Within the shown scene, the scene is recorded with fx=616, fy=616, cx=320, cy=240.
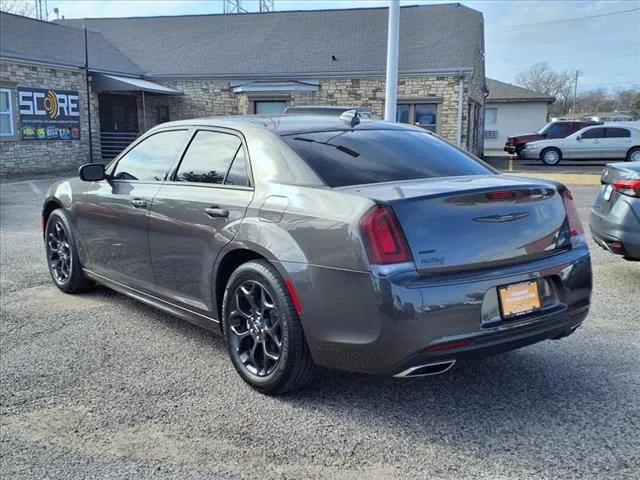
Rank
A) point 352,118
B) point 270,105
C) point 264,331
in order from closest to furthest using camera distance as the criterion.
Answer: point 264,331, point 352,118, point 270,105

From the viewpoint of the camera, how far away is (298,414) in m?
3.32

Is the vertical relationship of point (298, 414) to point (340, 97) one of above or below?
below

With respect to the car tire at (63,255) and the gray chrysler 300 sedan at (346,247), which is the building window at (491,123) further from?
the gray chrysler 300 sedan at (346,247)

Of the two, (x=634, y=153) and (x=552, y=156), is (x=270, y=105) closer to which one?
(x=552, y=156)

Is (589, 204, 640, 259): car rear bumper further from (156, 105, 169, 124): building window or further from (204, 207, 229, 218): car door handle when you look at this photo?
(156, 105, 169, 124): building window

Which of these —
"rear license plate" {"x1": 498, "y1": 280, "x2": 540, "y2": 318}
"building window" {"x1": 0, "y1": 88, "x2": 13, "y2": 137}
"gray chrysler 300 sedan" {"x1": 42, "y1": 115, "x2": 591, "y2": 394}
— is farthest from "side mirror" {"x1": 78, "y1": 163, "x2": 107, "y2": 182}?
"building window" {"x1": 0, "y1": 88, "x2": 13, "y2": 137}

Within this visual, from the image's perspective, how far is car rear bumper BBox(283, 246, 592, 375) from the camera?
2.90 metres

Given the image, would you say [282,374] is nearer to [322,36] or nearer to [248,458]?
[248,458]

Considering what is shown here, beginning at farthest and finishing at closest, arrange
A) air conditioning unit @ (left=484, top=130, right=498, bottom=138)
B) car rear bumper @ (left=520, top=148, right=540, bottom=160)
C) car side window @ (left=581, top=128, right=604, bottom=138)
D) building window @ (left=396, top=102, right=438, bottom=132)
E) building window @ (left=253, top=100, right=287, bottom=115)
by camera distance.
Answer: air conditioning unit @ (left=484, top=130, right=498, bottom=138), car rear bumper @ (left=520, top=148, right=540, bottom=160), building window @ (left=253, top=100, right=287, bottom=115), car side window @ (left=581, top=128, right=604, bottom=138), building window @ (left=396, top=102, right=438, bottom=132)

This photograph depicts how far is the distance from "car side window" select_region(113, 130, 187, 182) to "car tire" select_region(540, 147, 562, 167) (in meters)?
21.7

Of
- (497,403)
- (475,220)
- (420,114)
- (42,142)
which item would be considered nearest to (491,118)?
(420,114)

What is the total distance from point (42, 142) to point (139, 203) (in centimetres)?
1758

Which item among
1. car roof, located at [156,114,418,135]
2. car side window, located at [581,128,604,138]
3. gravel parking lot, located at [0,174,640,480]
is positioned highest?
car side window, located at [581,128,604,138]

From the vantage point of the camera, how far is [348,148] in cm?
379
